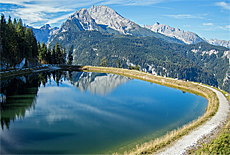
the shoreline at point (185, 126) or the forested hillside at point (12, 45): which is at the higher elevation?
the forested hillside at point (12, 45)

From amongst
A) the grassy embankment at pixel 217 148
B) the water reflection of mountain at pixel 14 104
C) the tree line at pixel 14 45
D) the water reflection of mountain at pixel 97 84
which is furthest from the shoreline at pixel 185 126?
the water reflection of mountain at pixel 14 104

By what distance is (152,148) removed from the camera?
19125 mm

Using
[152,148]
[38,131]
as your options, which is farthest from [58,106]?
[152,148]

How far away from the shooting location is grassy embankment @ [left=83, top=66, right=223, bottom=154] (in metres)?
19.7

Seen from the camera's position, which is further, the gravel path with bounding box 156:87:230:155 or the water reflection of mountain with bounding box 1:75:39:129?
the water reflection of mountain with bounding box 1:75:39:129

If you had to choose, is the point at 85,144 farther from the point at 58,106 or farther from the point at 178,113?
the point at 178,113

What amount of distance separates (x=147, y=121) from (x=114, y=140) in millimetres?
9786

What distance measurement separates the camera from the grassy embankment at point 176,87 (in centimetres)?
1972

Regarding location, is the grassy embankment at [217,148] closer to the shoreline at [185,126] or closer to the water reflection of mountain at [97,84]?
the shoreline at [185,126]

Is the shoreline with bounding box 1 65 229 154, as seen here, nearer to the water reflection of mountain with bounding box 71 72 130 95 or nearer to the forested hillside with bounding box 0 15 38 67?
the forested hillside with bounding box 0 15 38 67

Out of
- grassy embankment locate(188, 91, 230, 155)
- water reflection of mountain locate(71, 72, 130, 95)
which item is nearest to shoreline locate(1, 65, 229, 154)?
grassy embankment locate(188, 91, 230, 155)

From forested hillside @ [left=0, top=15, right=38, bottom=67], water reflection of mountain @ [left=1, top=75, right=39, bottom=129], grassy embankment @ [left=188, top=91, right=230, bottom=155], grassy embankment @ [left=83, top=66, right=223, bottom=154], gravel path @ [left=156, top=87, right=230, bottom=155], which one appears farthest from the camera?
forested hillside @ [left=0, top=15, right=38, bottom=67]

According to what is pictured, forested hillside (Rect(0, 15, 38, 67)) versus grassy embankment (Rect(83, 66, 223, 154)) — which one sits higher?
forested hillside (Rect(0, 15, 38, 67))

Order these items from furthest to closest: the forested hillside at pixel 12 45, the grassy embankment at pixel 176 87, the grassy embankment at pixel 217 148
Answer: the forested hillside at pixel 12 45 → the grassy embankment at pixel 176 87 → the grassy embankment at pixel 217 148
